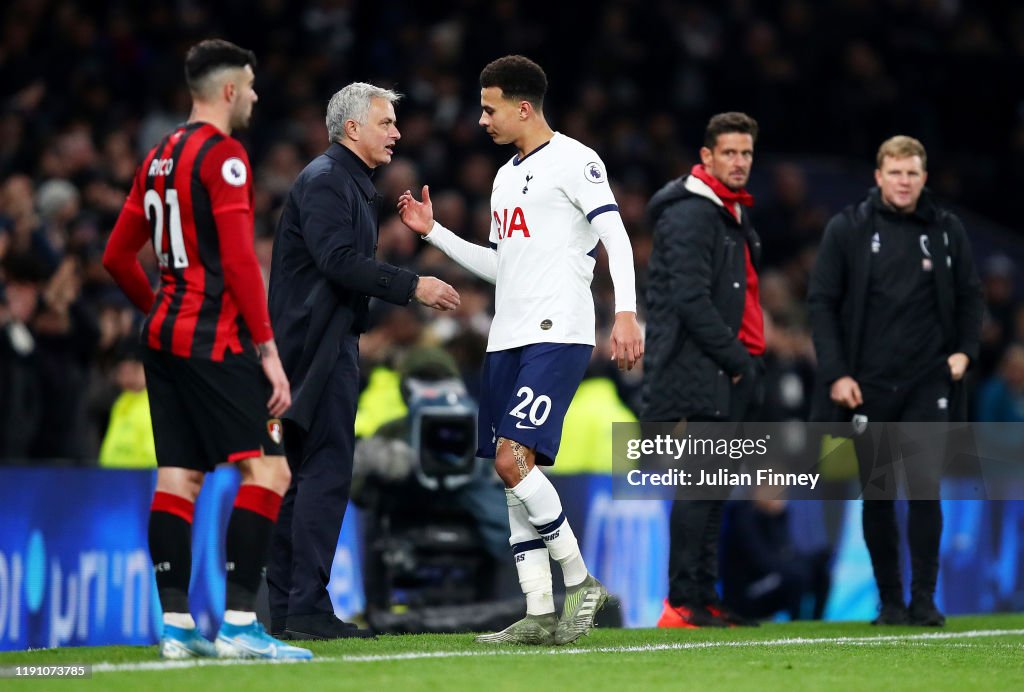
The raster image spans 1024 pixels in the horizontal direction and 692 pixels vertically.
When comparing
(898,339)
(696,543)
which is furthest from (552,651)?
(898,339)

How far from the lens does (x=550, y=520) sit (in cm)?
655

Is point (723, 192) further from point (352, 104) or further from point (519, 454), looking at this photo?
point (519, 454)

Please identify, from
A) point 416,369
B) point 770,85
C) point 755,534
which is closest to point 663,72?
point 770,85

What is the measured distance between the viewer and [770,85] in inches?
744

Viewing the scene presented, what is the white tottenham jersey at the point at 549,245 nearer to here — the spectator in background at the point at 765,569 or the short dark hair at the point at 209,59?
the short dark hair at the point at 209,59

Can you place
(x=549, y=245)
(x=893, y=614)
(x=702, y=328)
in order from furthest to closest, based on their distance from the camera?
(x=893, y=614)
(x=702, y=328)
(x=549, y=245)

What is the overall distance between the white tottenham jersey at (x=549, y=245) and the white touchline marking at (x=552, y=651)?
1229 millimetres

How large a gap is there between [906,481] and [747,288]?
1321 mm

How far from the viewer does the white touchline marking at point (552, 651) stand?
5.63 m

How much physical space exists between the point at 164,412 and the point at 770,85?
14107 millimetres

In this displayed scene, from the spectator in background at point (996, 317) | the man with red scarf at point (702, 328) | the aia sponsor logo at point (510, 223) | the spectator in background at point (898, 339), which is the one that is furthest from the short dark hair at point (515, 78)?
the spectator in background at point (996, 317)

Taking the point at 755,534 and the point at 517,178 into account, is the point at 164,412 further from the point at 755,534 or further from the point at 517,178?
the point at 755,534

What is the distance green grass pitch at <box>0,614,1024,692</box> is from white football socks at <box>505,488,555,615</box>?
22 centimetres

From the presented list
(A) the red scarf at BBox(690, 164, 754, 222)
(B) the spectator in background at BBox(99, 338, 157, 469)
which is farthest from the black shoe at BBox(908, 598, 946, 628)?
(B) the spectator in background at BBox(99, 338, 157, 469)
